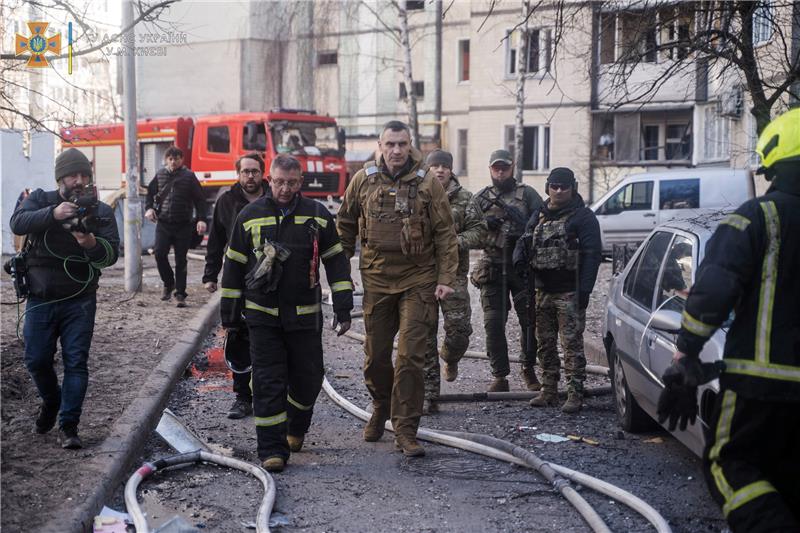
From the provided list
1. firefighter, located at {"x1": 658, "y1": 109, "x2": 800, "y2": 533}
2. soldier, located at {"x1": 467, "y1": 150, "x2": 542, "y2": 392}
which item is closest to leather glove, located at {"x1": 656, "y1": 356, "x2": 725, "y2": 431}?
firefighter, located at {"x1": 658, "y1": 109, "x2": 800, "y2": 533}

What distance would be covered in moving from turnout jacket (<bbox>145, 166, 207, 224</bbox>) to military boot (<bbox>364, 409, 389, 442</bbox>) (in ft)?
19.6

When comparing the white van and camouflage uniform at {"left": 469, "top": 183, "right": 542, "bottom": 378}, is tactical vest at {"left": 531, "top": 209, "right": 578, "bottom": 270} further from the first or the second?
the white van

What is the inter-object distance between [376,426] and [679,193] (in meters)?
15.5

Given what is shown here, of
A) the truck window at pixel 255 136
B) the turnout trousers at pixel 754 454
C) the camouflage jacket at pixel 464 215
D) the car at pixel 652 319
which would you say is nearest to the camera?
the turnout trousers at pixel 754 454

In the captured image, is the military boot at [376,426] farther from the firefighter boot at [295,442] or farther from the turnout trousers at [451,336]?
the turnout trousers at [451,336]

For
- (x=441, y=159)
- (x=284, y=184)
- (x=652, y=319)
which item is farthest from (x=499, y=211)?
(x=652, y=319)

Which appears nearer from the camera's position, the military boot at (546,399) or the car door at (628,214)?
the military boot at (546,399)

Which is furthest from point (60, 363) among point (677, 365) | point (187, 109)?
point (187, 109)

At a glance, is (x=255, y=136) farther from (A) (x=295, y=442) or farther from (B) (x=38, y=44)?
(A) (x=295, y=442)

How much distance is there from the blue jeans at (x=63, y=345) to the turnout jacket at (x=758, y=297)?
3.86m

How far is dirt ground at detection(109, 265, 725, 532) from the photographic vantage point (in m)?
5.28

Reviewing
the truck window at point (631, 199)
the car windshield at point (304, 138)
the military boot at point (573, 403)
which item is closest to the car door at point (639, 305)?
the military boot at point (573, 403)

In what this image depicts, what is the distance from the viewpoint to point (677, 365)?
373 centimetres

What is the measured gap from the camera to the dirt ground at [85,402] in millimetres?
5164
